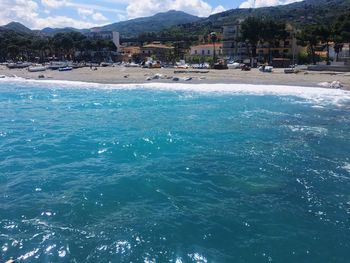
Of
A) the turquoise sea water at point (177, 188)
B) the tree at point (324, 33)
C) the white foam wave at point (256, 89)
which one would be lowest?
the turquoise sea water at point (177, 188)

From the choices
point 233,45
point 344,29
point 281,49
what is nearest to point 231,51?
point 233,45

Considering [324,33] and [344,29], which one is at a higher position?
[344,29]

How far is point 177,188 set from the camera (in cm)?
1719

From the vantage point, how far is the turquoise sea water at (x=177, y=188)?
12.3 metres

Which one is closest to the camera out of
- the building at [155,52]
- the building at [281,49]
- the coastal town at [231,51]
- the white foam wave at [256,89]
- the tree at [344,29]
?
the white foam wave at [256,89]

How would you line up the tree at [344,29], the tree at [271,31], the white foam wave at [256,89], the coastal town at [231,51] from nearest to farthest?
the white foam wave at [256,89], the tree at [344,29], the coastal town at [231,51], the tree at [271,31]

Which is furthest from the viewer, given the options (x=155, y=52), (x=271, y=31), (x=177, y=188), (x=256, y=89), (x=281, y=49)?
(x=155, y=52)

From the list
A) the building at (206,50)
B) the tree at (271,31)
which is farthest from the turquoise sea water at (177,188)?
the building at (206,50)

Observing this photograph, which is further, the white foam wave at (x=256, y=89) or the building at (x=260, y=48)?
the building at (x=260, y=48)

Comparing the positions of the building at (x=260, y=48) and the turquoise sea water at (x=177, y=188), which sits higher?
the building at (x=260, y=48)

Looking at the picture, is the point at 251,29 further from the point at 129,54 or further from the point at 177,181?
the point at 177,181

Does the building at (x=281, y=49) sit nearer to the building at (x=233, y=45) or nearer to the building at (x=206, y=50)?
the building at (x=233, y=45)

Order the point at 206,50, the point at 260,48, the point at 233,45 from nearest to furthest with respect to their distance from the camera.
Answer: the point at 260,48 → the point at 233,45 → the point at 206,50

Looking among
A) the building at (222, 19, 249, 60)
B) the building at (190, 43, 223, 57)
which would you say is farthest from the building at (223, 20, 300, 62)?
the building at (190, 43, 223, 57)
